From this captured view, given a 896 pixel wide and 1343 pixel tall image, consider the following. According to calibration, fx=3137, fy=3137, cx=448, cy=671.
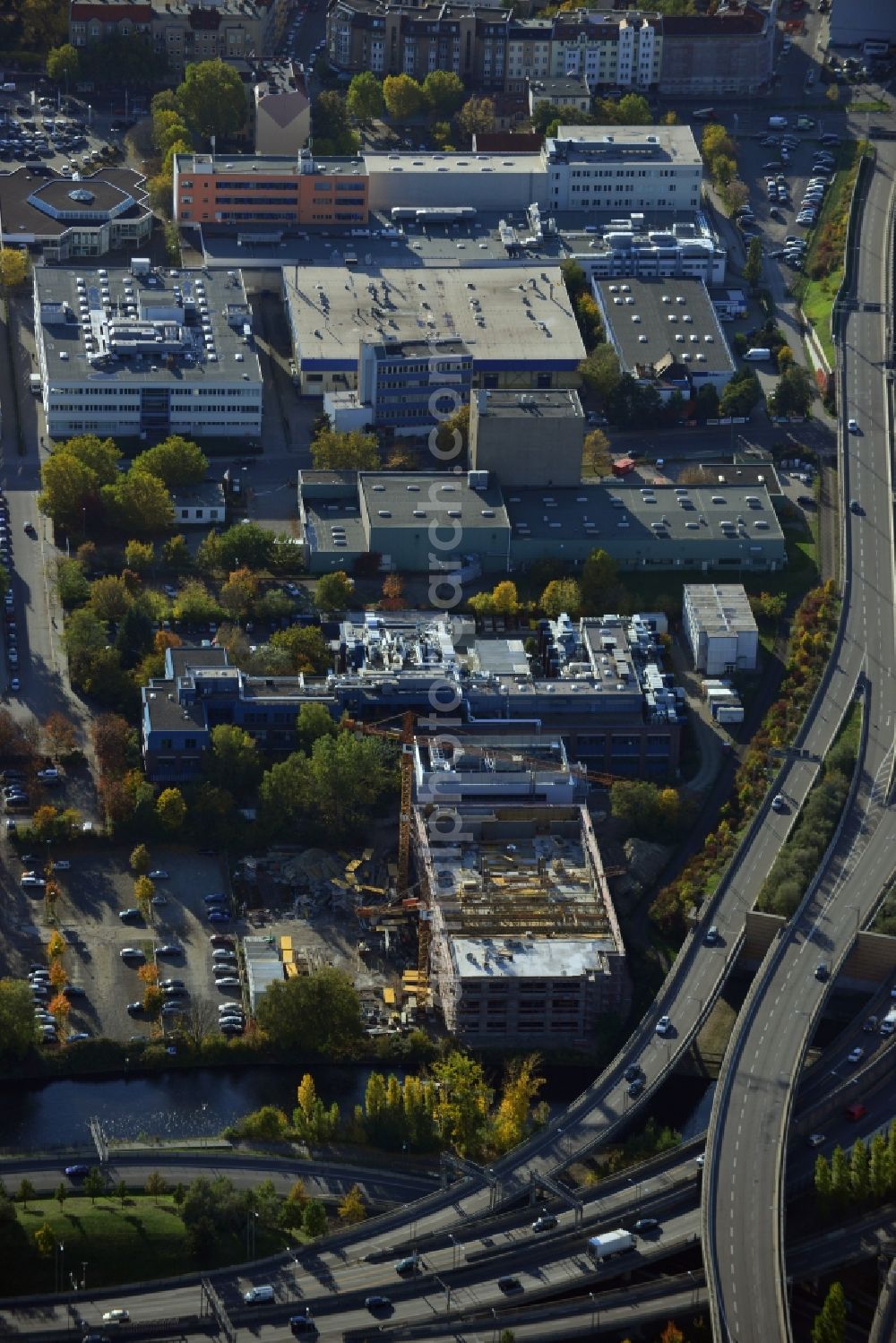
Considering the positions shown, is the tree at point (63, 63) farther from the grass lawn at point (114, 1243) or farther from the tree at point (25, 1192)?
the grass lawn at point (114, 1243)

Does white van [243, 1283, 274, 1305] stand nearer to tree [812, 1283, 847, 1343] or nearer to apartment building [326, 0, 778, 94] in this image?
tree [812, 1283, 847, 1343]

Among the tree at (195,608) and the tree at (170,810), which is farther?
the tree at (195,608)

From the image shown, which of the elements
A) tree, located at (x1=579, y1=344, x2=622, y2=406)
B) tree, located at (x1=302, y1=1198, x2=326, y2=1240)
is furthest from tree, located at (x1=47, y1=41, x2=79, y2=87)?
tree, located at (x1=302, y1=1198, x2=326, y2=1240)

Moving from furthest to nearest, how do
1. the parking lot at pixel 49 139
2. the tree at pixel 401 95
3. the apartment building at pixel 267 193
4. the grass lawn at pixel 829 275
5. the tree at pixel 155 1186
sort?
the tree at pixel 401 95, the parking lot at pixel 49 139, the apartment building at pixel 267 193, the grass lawn at pixel 829 275, the tree at pixel 155 1186

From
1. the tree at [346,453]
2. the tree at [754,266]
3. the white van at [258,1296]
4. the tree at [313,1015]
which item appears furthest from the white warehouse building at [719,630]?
the white van at [258,1296]

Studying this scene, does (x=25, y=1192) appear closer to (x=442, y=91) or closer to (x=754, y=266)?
(x=754, y=266)

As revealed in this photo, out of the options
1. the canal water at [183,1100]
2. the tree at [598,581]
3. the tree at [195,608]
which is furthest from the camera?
the tree at [598,581]

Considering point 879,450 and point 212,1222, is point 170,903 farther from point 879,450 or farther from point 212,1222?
point 879,450
